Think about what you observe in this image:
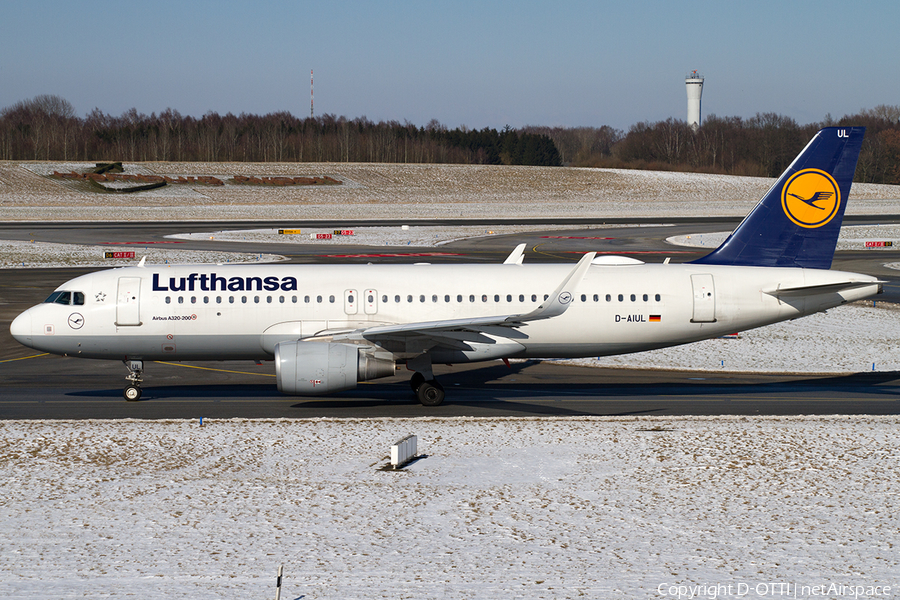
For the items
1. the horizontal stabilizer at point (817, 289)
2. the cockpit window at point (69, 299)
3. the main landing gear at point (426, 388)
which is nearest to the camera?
the main landing gear at point (426, 388)

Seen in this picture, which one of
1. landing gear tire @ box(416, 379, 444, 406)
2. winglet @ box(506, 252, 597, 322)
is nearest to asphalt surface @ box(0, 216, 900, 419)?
landing gear tire @ box(416, 379, 444, 406)

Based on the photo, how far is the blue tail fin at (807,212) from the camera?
26828 millimetres

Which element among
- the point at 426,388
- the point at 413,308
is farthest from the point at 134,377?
the point at 426,388

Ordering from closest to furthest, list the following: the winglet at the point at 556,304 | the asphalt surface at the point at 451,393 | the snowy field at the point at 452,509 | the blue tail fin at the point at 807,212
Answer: the snowy field at the point at 452,509 < the winglet at the point at 556,304 < the asphalt surface at the point at 451,393 < the blue tail fin at the point at 807,212

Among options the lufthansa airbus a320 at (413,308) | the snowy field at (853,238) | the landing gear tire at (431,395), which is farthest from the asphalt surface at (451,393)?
the snowy field at (853,238)

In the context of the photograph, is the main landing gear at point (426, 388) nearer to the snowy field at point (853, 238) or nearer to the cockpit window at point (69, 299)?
the cockpit window at point (69, 299)

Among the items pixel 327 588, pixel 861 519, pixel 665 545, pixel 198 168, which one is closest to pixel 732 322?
pixel 861 519

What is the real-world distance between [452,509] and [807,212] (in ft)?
59.8

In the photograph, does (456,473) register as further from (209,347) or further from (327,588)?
(209,347)

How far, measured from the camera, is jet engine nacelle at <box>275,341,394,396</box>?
75.2 feet

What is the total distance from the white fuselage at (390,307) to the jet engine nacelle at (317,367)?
5.02 ft

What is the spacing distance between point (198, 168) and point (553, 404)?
494 feet

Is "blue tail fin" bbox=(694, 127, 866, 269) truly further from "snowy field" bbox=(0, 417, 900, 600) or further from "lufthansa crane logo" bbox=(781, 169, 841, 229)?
"snowy field" bbox=(0, 417, 900, 600)

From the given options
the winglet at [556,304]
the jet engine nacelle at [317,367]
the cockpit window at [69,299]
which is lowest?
the jet engine nacelle at [317,367]
